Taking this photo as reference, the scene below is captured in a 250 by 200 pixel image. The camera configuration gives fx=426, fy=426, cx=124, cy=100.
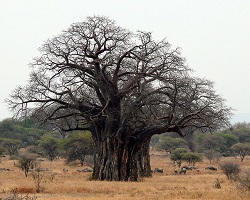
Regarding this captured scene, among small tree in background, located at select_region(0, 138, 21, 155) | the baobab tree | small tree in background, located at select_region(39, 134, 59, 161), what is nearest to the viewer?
the baobab tree

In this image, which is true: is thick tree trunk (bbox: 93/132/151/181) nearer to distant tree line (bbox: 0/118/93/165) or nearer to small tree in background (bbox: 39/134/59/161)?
distant tree line (bbox: 0/118/93/165)

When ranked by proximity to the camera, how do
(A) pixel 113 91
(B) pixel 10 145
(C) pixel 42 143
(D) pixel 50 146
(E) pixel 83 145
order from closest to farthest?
(A) pixel 113 91
(E) pixel 83 145
(C) pixel 42 143
(D) pixel 50 146
(B) pixel 10 145

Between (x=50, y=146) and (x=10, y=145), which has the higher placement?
(x=10, y=145)

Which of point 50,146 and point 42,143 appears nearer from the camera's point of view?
point 42,143

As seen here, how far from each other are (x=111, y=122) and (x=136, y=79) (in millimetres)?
2662

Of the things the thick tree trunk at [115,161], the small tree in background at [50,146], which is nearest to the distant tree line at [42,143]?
the small tree in background at [50,146]

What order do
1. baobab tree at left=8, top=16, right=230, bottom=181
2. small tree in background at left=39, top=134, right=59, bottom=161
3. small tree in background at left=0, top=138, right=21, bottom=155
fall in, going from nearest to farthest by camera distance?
baobab tree at left=8, top=16, right=230, bottom=181 < small tree in background at left=39, top=134, right=59, bottom=161 < small tree in background at left=0, top=138, right=21, bottom=155

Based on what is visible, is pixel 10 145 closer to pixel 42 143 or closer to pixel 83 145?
pixel 42 143

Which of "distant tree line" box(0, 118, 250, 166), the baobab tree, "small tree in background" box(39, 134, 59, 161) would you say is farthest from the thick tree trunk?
"small tree in background" box(39, 134, 59, 161)

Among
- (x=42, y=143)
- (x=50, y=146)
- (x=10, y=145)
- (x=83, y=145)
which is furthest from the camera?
(x=10, y=145)

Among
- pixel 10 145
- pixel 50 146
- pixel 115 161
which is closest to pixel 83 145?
pixel 50 146

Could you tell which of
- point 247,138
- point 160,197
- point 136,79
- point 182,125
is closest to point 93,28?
point 136,79

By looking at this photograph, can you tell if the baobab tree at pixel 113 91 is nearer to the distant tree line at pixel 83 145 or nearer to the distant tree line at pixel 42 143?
the distant tree line at pixel 42 143

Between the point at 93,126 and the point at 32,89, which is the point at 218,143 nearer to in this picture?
the point at 93,126
